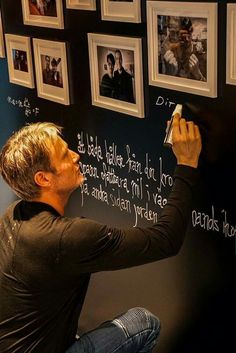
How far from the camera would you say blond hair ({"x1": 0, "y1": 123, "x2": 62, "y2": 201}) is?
5.49ft

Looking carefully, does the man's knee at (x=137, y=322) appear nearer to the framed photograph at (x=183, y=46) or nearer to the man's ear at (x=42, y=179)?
the man's ear at (x=42, y=179)

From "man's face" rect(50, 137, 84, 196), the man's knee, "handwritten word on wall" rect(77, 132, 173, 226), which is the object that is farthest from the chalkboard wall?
"man's face" rect(50, 137, 84, 196)

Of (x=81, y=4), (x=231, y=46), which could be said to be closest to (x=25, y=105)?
(x=81, y=4)

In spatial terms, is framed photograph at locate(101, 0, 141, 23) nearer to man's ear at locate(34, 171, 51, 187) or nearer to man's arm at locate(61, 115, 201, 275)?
man's arm at locate(61, 115, 201, 275)

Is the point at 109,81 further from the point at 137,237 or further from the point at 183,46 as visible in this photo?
the point at 137,237

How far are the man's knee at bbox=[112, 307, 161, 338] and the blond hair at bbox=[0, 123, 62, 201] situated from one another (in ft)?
1.74

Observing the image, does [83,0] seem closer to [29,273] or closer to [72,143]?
[72,143]

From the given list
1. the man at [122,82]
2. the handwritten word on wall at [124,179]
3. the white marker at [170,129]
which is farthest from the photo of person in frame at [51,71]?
the white marker at [170,129]

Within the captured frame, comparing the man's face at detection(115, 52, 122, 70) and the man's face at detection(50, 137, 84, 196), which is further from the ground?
the man's face at detection(115, 52, 122, 70)

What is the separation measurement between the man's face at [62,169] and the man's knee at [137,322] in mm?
488

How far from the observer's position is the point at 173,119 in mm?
1819

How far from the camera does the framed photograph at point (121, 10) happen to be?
1.89m

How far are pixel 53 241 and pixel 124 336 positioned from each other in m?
0.47

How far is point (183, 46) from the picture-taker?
5.72 feet
